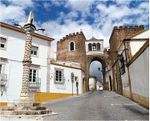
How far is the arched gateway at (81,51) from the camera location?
36750 millimetres

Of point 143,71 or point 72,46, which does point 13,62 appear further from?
point 72,46

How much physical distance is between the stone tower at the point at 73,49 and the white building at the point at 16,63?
51.0 ft

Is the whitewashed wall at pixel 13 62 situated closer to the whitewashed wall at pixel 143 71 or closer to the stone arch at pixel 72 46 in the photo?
the whitewashed wall at pixel 143 71

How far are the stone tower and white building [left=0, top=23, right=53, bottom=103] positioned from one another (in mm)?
15531

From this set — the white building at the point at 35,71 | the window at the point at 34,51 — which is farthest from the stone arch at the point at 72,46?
the window at the point at 34,51

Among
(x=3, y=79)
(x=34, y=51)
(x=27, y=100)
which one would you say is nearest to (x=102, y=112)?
(x=27, y=100)

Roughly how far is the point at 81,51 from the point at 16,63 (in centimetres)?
1994

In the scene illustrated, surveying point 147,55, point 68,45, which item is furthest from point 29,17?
point 68,45

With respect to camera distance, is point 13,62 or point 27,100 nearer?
point 27,100

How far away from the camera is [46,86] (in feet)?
68.6

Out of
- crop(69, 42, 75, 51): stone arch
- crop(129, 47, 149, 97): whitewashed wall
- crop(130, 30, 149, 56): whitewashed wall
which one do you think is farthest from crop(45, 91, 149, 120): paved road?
crop(69, 42, 75, 51): stone arch

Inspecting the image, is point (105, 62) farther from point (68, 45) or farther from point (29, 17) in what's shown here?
point (29, 17)

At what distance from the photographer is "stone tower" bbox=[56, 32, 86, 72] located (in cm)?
3675

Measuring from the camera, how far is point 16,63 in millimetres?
18781
